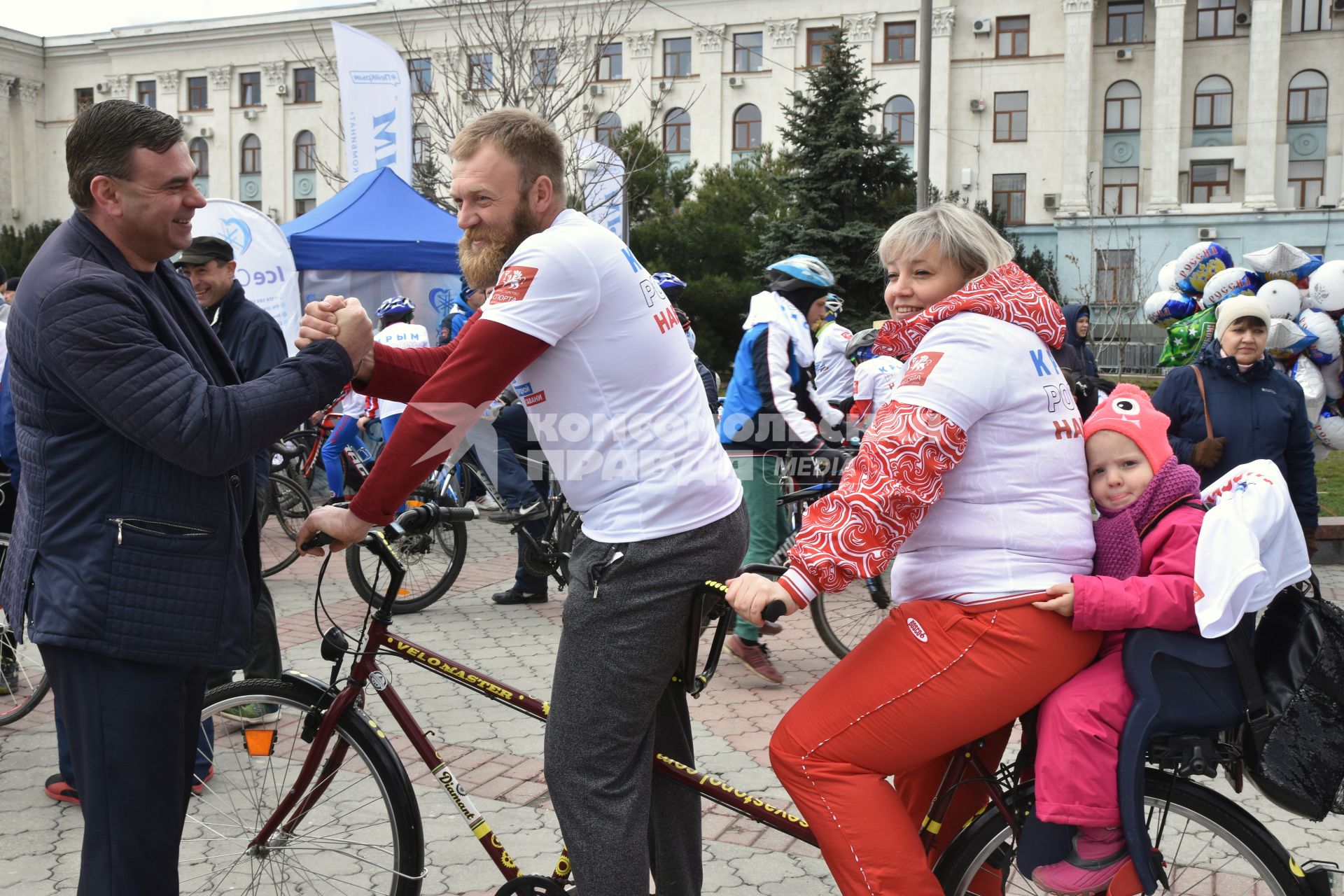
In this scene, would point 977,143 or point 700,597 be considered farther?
point 977,143

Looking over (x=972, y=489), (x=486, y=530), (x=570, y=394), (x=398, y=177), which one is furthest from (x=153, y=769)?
(x=398, y=177)

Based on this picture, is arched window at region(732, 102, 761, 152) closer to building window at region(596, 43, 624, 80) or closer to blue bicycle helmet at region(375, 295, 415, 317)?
building window at region(596, 43, 624, 80)

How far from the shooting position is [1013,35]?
4984 cm

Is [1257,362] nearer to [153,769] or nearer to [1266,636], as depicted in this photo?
[1266,636]

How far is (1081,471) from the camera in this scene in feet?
7.93

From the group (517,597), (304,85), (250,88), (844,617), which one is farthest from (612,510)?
(250,88)

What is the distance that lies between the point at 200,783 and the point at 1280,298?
299 inches

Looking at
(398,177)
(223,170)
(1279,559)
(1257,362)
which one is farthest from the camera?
(223,170)

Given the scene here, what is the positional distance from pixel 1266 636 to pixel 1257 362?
4.58m

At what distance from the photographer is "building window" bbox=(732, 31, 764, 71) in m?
52.2

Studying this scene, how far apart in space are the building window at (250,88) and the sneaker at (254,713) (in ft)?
203

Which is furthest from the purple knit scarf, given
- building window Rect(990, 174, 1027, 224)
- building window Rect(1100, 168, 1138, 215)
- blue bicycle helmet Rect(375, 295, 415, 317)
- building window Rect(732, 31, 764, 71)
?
building window Rect(732, 31, 764, 71)

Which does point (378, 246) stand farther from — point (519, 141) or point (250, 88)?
point (250, 88)

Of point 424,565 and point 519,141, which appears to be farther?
point 424,565
